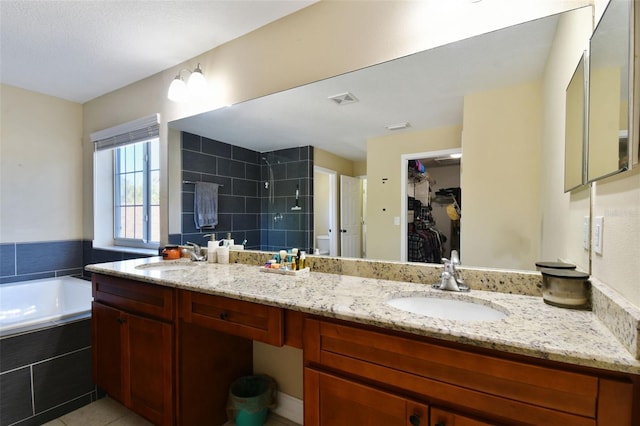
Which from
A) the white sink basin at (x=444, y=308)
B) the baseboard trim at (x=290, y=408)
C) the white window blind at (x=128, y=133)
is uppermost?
the white window blind at (x=128, y=133)

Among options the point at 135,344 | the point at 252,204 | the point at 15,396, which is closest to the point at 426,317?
the point at 252,204

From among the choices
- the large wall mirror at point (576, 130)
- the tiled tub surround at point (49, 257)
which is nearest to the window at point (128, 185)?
the tiled tub surround at point (49, 257)

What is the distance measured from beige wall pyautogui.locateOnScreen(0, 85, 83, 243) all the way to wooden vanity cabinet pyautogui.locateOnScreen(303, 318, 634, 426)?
10.2 feet

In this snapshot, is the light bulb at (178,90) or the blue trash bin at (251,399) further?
the light bulb at (178,90)

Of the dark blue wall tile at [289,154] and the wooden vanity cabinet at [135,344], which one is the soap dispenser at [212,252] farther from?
the dark blue wall tile at [289,154]

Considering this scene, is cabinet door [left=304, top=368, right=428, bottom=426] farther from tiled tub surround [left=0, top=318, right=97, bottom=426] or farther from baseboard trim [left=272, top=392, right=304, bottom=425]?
tiled tub surround [left=0, top=318, right=97, bottom=426]

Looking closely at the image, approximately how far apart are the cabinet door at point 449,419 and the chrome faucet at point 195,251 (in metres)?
1.70

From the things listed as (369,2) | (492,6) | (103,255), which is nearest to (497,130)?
(492,6)

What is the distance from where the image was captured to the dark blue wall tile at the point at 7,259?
2490mm

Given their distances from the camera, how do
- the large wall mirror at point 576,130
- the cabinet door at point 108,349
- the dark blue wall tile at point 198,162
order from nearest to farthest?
the large wall mirror at point 576,130
the cabinet door at point 108,349
the dark blue wall tile at point 198,162

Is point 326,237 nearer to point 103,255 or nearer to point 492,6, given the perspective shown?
point 492,6

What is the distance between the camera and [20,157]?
2.60 meters

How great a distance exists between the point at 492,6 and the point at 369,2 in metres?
0.55

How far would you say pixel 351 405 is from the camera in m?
0.94
